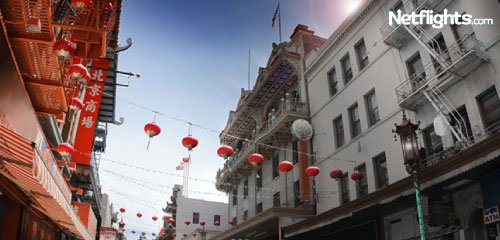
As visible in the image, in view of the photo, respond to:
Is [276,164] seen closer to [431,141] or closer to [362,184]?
[362,184]

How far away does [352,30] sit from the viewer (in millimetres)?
20484

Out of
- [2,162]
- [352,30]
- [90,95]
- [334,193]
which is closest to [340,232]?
[334,193]

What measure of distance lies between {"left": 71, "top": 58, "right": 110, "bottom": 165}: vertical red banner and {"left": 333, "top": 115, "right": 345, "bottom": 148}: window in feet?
39.4

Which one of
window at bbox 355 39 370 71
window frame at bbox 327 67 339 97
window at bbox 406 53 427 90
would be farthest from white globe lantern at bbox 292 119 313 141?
window at bbox 406 53 427 90

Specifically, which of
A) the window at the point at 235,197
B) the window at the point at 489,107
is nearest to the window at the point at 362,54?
the window at the point at 489,107

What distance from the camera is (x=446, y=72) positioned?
13.4 m

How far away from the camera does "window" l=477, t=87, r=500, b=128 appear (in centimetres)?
1188

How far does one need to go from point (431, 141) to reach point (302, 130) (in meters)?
8.29

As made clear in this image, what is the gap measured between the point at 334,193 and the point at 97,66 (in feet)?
42.9

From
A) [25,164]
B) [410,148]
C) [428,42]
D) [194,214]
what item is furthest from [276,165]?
[194,214]

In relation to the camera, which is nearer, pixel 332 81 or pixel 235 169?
pixel 332 81

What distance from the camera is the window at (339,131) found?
20445 millimetres

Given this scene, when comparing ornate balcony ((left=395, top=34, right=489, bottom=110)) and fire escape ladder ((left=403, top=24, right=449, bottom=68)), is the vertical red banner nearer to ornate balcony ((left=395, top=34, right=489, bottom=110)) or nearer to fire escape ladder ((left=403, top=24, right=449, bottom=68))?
ornate balcony ((left=395, top=34, right=489, bottom=110))

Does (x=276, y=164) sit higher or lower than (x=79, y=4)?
lower
